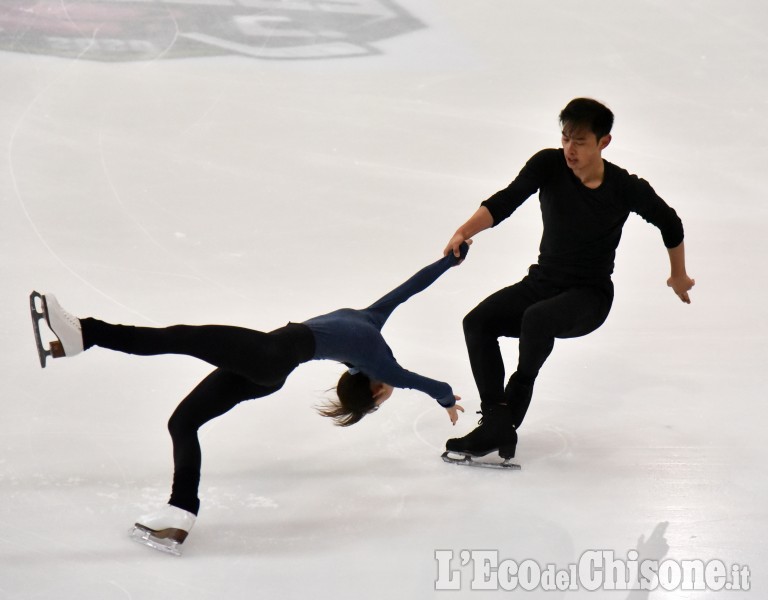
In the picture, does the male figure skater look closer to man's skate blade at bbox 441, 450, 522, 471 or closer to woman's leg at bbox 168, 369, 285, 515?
man's skate blade at bbox 441, 450, 522, 471

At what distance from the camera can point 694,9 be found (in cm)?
731

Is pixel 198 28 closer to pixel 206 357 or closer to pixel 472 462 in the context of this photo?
pixel 472 462

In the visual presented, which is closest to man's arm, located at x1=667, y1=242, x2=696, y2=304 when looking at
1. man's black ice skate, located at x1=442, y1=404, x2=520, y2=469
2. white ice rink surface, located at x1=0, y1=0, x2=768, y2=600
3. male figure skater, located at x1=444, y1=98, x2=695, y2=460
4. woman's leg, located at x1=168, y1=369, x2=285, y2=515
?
male figure skater, located at x1=444, y1=98, x2=695, y2=460

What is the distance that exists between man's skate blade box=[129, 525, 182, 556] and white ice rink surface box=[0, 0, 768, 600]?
0.02 metres

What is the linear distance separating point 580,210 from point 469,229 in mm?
363

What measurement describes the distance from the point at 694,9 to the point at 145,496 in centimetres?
562

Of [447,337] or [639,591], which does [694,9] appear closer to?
[447,337]

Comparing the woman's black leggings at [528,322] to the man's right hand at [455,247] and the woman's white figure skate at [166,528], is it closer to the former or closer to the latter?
the man's right hand at [455,247]

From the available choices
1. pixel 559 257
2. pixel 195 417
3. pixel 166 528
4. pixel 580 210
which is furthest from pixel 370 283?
pixel 166 528

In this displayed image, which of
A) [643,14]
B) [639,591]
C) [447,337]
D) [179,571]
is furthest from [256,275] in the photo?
[643,14]

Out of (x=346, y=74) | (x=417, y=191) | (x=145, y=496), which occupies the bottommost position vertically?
(x=145, y=496)

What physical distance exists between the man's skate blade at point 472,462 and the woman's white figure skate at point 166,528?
35.7 inches

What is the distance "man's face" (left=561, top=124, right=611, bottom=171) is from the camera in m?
3.31

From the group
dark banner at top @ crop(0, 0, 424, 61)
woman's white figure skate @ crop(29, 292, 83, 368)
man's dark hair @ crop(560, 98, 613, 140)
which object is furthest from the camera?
dark banner at top @ crop(0, 0, 424, 61)
